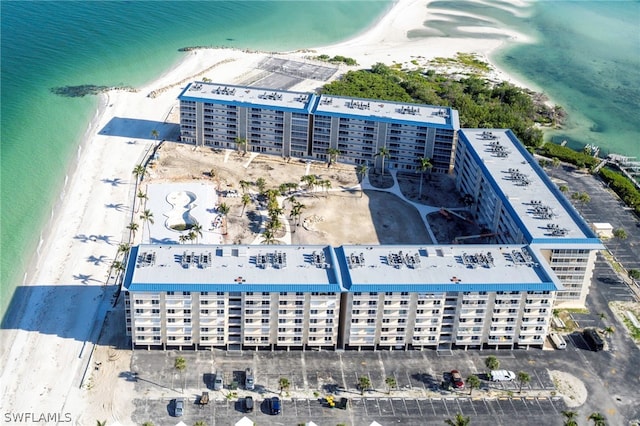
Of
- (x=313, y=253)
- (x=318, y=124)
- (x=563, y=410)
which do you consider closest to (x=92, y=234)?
(x=313, y=253)

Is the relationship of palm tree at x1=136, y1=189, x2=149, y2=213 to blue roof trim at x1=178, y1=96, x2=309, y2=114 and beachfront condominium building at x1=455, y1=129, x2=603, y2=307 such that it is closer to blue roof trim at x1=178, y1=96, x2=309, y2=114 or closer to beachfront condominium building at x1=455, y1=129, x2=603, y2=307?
blue roof trim at x1=178, y1=96, x2=309, y2=114

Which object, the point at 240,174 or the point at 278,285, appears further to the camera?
the point at 240,174

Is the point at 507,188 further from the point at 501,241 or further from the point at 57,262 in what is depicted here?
the point at 57,262

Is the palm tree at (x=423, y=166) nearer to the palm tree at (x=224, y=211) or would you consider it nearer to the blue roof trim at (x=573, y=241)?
the blue roof trim at (x=573, y=241)

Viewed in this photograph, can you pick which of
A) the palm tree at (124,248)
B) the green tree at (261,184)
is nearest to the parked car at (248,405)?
the palm tree at (124,248)

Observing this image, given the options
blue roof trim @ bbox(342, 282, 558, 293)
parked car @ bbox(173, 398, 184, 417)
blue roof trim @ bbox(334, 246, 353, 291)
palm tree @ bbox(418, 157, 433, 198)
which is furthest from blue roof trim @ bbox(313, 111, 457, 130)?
parked car @ bbox(173, 398, 184, 417)

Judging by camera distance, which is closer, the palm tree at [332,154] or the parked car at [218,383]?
the parked car at [218,383]

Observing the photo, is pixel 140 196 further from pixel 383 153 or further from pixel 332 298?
pixel 332 298
